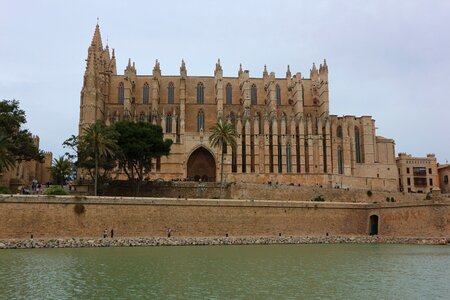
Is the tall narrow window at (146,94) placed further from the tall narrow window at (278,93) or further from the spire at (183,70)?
the tall narrow window at (278,93)

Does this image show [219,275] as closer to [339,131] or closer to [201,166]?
[201,166]

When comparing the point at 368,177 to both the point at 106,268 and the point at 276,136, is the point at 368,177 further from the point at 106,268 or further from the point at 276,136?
the point at 106,268

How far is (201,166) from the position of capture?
58.3 metres

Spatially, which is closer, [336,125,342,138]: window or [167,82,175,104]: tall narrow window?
[336,125,342,138]: window

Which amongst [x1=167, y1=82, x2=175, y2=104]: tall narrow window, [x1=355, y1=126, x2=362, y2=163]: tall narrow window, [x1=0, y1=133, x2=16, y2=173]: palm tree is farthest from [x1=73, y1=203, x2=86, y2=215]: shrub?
[x1=355, y1=126, x2=362, y2=163]: tall narrow window

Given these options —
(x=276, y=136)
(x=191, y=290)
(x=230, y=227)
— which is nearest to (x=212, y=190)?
(x=230, y=227)

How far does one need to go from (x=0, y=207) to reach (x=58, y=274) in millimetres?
15198

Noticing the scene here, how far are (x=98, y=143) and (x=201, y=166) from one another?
21286mm

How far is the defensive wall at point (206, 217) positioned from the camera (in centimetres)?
3241

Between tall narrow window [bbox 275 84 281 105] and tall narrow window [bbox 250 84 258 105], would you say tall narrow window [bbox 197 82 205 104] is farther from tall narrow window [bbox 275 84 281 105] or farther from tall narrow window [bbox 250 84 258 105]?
tall narrow window [bbox 275 84 281 105]

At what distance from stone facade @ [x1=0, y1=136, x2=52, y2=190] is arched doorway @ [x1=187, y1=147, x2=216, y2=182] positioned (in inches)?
649

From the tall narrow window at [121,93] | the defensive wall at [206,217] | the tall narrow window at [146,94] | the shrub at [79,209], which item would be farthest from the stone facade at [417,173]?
the shrub at [79,209]

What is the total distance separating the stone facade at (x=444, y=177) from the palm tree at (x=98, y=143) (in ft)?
159

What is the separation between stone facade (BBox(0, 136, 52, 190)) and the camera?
45.3 metres
